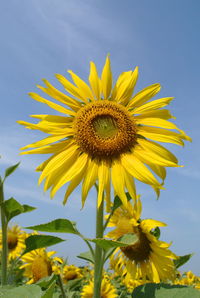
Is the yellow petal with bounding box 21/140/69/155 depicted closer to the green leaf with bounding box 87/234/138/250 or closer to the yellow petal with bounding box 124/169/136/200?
the yellow petal with bounding box 124/169/136/200

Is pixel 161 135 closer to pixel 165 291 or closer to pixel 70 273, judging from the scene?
pixel 165 291

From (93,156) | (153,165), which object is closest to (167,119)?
(153,165)

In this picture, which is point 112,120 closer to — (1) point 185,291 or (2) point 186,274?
(1) point 185,291

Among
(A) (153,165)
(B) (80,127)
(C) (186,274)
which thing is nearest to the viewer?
(A) (153,165)

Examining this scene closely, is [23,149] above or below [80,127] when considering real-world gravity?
below

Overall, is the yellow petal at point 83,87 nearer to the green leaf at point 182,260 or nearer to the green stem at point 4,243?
the green stem at point 4,243

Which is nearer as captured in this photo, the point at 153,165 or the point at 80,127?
the point at 153,165
